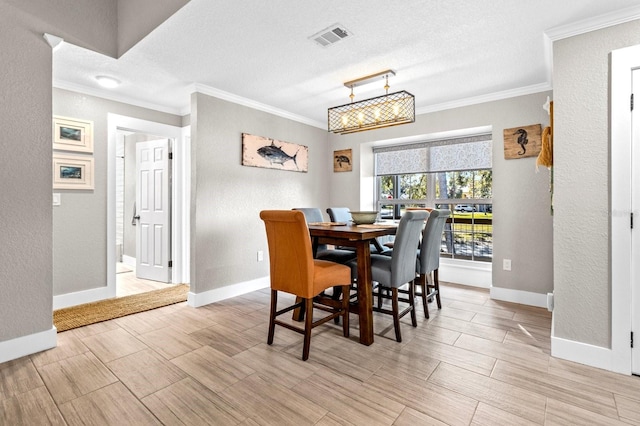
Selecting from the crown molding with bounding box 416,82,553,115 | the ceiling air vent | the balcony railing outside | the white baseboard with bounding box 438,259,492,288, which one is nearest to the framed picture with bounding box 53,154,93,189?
the ceiling air vent

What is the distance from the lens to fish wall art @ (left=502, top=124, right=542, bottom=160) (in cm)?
328

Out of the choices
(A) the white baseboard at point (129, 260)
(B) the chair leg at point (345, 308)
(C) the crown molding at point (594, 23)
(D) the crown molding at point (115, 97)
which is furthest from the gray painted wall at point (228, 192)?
(C) the crown molding at point (594, 23)

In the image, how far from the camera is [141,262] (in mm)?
4504

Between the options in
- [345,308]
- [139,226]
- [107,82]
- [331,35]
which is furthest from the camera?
[139,226]

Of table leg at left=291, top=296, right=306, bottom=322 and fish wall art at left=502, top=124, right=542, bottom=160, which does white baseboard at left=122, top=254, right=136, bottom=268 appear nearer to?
table leg at left=291, top=296, right=306, bottom=322

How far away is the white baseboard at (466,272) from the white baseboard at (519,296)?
345mm

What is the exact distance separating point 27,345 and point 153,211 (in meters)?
2.32

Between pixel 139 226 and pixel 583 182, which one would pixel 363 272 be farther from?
pixel 139 226

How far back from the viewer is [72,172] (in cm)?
330

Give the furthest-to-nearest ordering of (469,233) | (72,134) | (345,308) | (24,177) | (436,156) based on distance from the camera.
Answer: (436,156)
(469,233)
(72,134)
(345,308)
(24,177)

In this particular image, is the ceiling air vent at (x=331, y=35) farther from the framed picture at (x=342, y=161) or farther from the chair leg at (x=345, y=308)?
the framed picture at (x=342, y=161)

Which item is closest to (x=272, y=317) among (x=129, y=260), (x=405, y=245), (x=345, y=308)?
(x=345, y=308)

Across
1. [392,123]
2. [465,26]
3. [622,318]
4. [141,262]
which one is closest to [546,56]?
[465,26]

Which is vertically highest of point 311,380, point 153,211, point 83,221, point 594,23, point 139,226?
point 594,23
